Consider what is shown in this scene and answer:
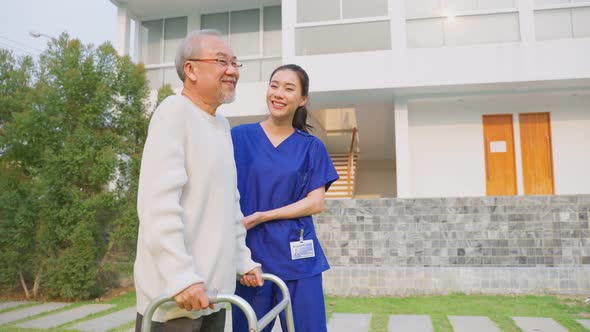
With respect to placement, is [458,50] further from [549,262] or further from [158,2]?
[158,2]

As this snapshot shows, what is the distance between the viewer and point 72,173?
5379 mm

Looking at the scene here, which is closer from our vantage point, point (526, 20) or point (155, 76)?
point (526, 20)

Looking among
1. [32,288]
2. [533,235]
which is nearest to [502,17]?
[533,235]

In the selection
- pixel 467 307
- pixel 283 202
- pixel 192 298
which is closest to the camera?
pixel 192 298

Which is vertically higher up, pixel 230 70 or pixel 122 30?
pixel 122 30

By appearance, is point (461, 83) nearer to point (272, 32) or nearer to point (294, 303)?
point (272, 32)

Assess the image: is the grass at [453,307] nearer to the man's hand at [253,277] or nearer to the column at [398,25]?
the man's hand at [253,277]

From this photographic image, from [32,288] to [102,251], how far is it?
1.20 metres

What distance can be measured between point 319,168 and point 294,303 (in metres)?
0.56

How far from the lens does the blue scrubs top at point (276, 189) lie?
5.56 ft

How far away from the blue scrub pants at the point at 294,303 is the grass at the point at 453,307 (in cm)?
248

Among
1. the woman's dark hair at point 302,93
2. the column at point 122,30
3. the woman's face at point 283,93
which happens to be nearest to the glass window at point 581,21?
the woman's dark hair at point 302,93

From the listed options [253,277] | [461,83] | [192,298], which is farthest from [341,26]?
[192,298]

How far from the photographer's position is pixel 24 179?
19.2ft
